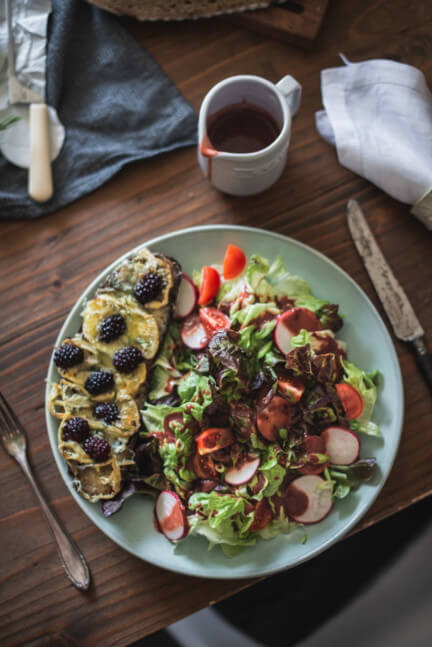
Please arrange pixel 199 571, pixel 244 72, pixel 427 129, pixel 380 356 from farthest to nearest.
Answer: pixel 244 72
pixel 427 129
pixel 380 356
pixel 199 571

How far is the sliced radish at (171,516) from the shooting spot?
123cm

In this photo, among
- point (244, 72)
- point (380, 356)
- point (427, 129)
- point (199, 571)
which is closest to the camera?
point (199, 571)

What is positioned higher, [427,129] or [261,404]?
[427,129]

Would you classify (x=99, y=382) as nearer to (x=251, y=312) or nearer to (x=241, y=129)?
(x=251, y=312)

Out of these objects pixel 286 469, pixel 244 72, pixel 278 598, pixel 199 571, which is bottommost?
pixel 278 598

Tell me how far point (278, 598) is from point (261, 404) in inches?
29.8

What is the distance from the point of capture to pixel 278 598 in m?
1.61

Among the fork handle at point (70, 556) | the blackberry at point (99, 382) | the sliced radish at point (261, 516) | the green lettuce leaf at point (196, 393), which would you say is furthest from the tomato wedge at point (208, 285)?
the fork handle at point (70, 556)

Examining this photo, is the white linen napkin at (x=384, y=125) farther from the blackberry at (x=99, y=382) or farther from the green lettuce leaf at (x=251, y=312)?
the blackberry at (x=99, y=382)

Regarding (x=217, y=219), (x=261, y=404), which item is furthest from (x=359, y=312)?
(x=217, y=219)

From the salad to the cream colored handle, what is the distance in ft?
2.00

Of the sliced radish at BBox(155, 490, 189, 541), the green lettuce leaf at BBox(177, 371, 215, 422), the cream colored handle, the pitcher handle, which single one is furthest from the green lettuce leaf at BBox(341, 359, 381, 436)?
the cream colored handle

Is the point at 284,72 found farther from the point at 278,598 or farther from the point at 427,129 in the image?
the point at 278,598

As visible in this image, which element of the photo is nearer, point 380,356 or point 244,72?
point 380,356
